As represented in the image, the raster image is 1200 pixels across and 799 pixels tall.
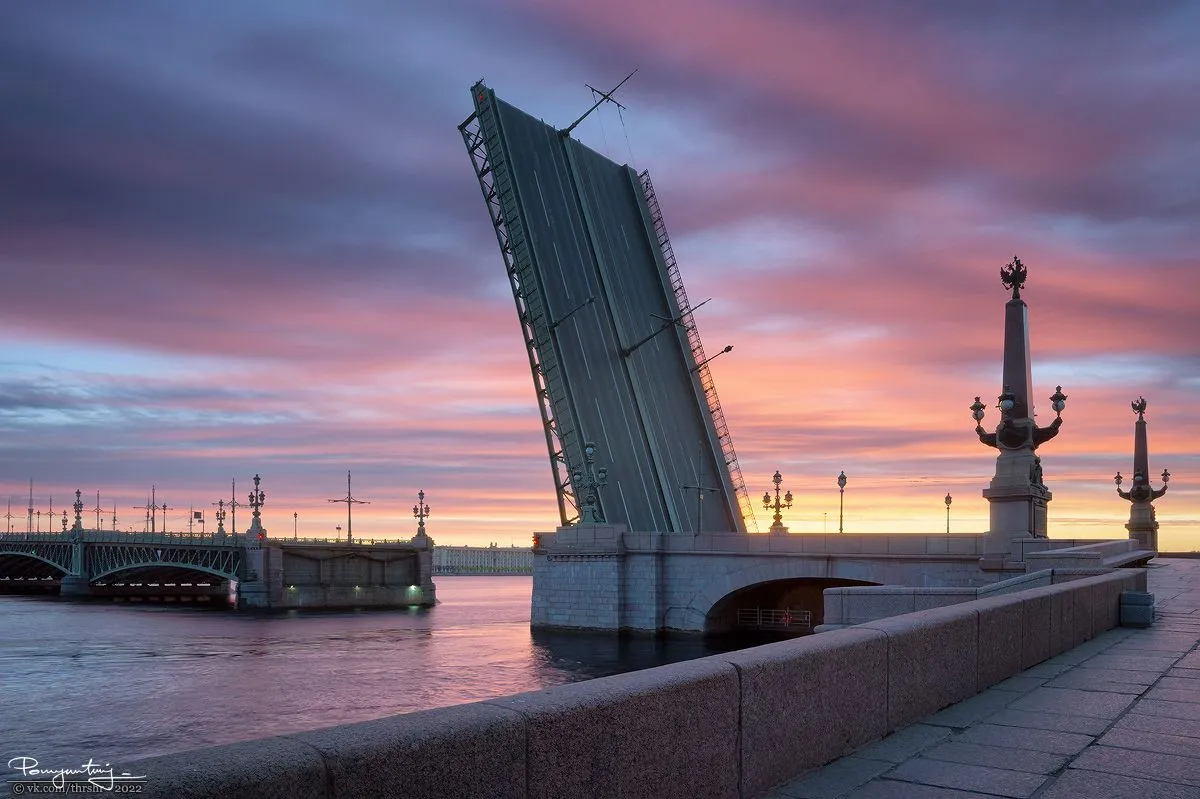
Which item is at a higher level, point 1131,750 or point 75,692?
point 1131,750

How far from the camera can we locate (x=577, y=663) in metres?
41.1


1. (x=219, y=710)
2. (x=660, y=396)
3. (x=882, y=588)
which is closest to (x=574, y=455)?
(x=660, y=396)

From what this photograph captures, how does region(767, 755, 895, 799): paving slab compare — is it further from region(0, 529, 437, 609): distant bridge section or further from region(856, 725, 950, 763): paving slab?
region(0, 529, 437, 609): distant bridge section

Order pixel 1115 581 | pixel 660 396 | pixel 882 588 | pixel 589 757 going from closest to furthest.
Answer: pixel 589 757 → pixel 1115 581 → pixel 882 588 → pixel 660 396

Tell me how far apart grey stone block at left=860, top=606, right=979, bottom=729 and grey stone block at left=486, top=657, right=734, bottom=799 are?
2020 mm

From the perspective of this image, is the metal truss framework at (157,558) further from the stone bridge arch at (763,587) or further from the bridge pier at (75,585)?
the stone bridge arch at (763,587)

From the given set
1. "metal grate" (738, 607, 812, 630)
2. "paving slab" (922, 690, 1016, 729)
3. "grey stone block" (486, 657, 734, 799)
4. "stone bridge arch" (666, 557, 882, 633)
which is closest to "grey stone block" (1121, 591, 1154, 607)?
"paving slab" (922, 690, 1016, 729)

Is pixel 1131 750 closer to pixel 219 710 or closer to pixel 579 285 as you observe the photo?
pixel 219 710

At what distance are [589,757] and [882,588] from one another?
12.1 m

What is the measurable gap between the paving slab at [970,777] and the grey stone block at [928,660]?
84 cm

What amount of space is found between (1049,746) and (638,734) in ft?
10.3

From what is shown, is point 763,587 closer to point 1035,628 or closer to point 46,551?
point 1035,628

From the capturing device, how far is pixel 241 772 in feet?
9.96

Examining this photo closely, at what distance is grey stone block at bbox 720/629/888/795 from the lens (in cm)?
512
